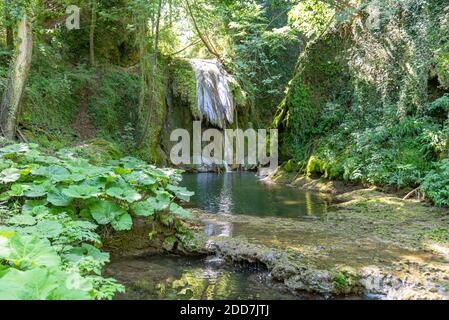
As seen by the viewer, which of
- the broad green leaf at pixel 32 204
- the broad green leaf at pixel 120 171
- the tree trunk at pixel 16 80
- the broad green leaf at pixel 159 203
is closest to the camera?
the broad green leaf at pixel 32 204

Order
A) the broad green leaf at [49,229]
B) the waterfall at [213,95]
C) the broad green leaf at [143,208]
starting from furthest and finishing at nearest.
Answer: the waterfall at [213,95] < the broad green leaf at [143,208] < the broad green leaf at [49,229]

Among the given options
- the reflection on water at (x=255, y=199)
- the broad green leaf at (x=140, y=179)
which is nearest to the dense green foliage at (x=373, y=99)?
the reflection on water at (x=255, y=199)

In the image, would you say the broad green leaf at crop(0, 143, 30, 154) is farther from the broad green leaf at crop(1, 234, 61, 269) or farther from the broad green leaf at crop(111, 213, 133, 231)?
the broad green leaf at crop(1, 234, 61, 269)

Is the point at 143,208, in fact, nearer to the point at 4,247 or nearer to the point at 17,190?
the point at 17,190

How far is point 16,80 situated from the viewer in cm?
766

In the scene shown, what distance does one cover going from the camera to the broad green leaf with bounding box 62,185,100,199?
13.3 ft

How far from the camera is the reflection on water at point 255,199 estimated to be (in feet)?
25.9

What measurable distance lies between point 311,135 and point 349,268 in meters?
9.93

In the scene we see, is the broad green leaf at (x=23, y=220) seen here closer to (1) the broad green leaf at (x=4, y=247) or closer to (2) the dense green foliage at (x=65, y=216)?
(2) the dense green foliage at (x=65, y=216)

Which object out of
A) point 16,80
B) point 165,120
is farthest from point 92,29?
point 16,80

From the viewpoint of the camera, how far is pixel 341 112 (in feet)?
42.9

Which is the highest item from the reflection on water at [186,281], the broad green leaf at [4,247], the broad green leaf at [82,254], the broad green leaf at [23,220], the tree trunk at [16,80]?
the tree trunk at [16,80]

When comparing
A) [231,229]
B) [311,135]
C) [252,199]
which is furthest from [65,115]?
[311,135]

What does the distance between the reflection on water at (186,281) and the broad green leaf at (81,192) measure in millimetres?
789
